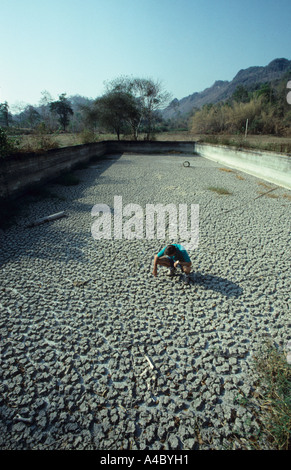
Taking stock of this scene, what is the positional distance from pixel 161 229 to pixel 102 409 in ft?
13.0

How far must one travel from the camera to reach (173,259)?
3.87 m

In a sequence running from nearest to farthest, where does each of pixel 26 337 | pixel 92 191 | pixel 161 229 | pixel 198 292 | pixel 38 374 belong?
pixel 38 374 → pixel 26 337 → pixel 198 292 → pixel 161 229 → pixel 92 191

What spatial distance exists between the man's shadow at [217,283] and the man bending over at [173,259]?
0.18 m

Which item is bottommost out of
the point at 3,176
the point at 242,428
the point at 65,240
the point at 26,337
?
the point at 242,428

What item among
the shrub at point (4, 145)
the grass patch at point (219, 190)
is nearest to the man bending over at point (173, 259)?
the grass patch at point (219, 190)

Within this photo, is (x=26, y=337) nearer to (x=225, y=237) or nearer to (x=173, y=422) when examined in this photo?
(x=173, y=422)

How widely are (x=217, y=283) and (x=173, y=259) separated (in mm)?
799

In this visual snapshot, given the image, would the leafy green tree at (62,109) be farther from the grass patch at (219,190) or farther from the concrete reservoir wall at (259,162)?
the grass patch at (219,190)

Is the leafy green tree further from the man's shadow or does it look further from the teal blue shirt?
the man's shadow

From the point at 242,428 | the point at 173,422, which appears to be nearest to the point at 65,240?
the point at 173,422

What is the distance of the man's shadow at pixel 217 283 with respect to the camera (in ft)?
11.6

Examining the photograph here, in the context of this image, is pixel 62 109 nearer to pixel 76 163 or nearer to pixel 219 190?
pixel 76 163

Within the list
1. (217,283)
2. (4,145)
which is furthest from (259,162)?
(4,145)

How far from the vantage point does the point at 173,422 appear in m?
1.96
